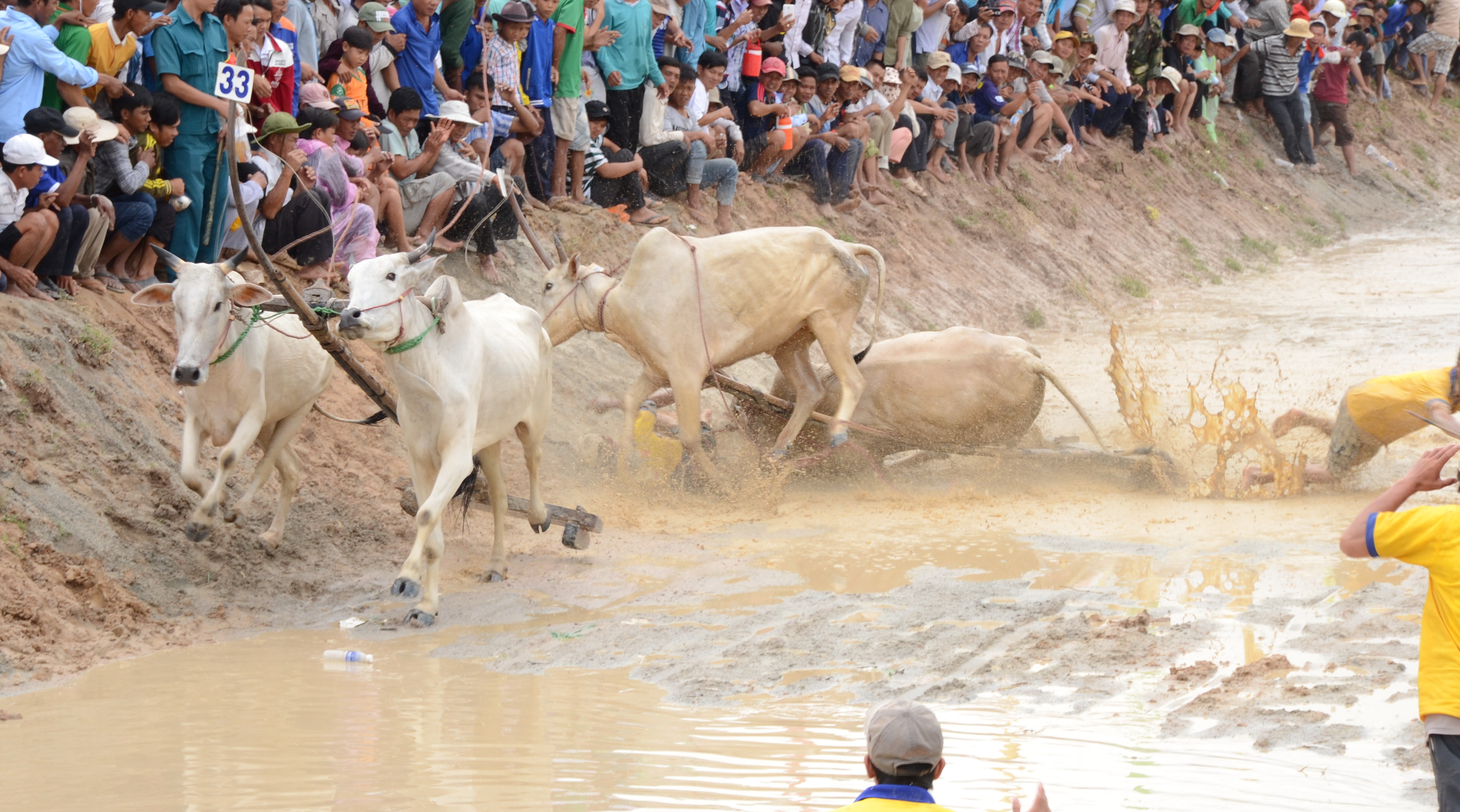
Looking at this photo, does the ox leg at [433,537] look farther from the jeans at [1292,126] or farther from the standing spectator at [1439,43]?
the standing spectator at [1439,43]

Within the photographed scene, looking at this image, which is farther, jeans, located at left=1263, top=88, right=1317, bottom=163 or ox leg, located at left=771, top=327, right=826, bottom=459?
jeans, located at left=1263, top=88, right=1317, bottom=163

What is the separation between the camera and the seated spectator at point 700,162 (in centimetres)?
1276

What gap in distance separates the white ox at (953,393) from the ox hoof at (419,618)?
3.66 meters

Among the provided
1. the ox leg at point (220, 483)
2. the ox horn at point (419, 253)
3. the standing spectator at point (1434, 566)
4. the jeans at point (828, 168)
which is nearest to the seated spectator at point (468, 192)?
the ox leg at point (220, 483)

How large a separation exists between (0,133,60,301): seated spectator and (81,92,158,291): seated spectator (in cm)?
44

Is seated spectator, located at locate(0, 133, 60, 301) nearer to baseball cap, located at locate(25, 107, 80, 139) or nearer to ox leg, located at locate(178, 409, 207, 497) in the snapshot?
baseball cap, located at locate(25, 107, 80, 139)

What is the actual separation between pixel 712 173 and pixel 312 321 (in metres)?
7.01

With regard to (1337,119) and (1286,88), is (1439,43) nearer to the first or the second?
(1337,119)

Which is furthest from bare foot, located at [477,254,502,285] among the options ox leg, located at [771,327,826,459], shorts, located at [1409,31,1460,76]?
shorts, located at [1409,31,1460,76]

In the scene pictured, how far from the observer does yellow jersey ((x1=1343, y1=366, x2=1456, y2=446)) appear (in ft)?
25.4

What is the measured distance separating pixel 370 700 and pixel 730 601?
1.99 metres

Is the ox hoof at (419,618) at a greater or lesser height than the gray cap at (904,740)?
lesser

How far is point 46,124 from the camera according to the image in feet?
25.4

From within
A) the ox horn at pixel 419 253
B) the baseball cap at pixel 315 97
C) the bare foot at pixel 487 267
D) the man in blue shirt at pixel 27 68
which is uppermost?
the man in blue shirt at pixel 27 68
